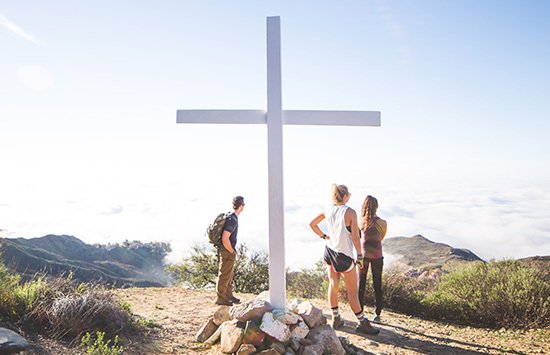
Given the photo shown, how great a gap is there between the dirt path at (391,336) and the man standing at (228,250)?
499 millimetres

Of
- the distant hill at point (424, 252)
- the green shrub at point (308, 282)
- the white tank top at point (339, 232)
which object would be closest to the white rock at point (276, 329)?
the white tank top at point (339, 232)

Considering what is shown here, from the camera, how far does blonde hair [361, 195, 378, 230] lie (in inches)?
229

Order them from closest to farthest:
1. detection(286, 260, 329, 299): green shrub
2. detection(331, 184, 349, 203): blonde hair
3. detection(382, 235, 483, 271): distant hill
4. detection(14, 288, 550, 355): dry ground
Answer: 1. detection(14, 288, 550, 355): dry ground
2. detection(331, 184, 349, 203): blonde hair
3. detection(286, 260, 329, 299): green shrub
4. detection(382, 235, 483, 271): distant hill

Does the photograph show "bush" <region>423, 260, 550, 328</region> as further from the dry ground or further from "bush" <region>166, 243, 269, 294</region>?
"bush" <region>166, 243, 269, 294</region>

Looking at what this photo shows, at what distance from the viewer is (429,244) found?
81.0 ft

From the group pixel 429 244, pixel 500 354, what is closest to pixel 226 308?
pixel 500 354

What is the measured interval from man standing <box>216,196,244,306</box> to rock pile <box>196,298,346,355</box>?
1.66m

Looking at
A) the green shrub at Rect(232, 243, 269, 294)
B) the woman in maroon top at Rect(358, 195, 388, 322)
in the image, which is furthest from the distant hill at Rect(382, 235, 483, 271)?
the woman in maroon top at Rect(358, 195, 388, 322)

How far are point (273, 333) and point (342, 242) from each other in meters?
1.52

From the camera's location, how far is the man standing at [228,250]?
20.2ft

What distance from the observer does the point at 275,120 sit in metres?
4.74

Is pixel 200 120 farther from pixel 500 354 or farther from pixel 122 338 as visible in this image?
pixel 500 354

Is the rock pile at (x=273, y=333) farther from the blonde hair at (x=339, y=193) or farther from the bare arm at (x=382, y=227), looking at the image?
the bare arm at (x=382, y=227)

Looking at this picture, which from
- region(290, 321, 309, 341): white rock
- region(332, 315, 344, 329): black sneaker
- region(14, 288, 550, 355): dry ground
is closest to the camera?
region(290, 321, 309, 341): white rock
